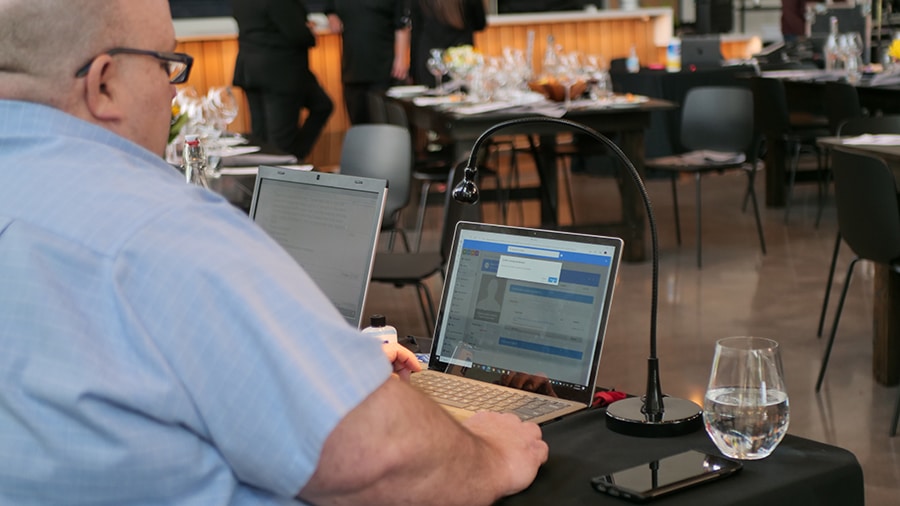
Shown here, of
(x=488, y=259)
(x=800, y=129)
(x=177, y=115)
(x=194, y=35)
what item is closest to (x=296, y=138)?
(x=194, y=35)

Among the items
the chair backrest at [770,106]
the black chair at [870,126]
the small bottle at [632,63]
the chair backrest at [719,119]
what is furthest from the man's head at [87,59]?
the small bottle at [632,63]

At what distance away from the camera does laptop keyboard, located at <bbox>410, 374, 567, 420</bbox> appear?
165 cm

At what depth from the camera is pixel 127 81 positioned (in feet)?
4.04

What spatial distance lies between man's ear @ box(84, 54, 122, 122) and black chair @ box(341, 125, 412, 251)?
3.36 m

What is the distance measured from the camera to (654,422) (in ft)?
5.04

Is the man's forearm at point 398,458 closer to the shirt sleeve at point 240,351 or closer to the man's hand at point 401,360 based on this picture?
the shirt sleeve at point 240,351

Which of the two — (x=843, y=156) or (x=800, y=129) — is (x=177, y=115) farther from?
(x=800, y=129)

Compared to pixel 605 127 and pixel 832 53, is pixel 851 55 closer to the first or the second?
pixel 832 53

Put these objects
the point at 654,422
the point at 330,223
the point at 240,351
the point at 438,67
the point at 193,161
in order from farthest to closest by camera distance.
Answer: the point at 438,67 → the point at 193,161 → the point at 330,223 → the point at 654,422 → the point at 240,351

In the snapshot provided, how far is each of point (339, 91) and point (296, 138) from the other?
219 cm

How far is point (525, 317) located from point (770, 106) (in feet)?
18.4

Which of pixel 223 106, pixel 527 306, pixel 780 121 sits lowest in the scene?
pixel 780 121

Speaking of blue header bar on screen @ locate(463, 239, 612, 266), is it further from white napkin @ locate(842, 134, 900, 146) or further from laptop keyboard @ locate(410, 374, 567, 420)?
white napkin @ locate(842, 134, 900, 146)

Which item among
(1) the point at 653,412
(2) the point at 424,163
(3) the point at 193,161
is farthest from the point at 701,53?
(1) the point at 653,412
